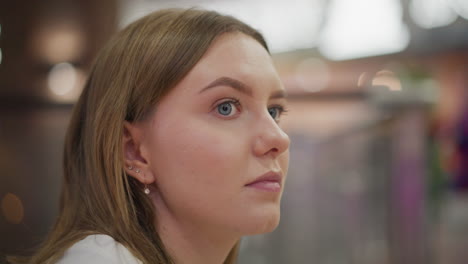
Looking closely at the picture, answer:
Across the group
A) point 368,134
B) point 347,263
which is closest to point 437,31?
point 368,134

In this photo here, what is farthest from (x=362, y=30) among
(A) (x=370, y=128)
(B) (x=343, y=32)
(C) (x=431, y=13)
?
(A) (x=370, y=128)

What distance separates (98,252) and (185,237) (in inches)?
10.0

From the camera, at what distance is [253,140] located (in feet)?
3.94

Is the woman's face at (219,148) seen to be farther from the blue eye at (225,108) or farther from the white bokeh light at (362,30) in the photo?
the white bokeh light at (362,30)

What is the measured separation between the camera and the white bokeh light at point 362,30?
2605mm

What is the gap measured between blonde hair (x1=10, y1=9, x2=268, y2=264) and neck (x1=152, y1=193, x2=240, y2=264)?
0.08 feet

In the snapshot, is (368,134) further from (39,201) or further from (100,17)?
(39,201)

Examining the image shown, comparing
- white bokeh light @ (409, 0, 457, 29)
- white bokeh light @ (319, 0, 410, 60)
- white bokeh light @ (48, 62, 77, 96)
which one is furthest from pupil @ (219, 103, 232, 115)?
white bokeh light @ (409, 0, 457, 29)

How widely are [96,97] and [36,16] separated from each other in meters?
0.90

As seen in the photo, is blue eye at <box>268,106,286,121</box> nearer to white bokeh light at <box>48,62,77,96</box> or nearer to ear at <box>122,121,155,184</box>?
ear at <box>122,121,155,184</box>

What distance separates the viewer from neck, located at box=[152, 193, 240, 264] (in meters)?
1.25

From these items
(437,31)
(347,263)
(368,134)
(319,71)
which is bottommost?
(347,263)

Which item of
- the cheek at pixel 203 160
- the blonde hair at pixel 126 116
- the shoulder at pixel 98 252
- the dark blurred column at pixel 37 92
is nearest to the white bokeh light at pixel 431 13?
the dark blurred column at pixel 37 92

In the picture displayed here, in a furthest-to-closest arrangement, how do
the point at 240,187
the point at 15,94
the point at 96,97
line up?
the point at 15,94 → the point at 96,97 → the point at 240,187
